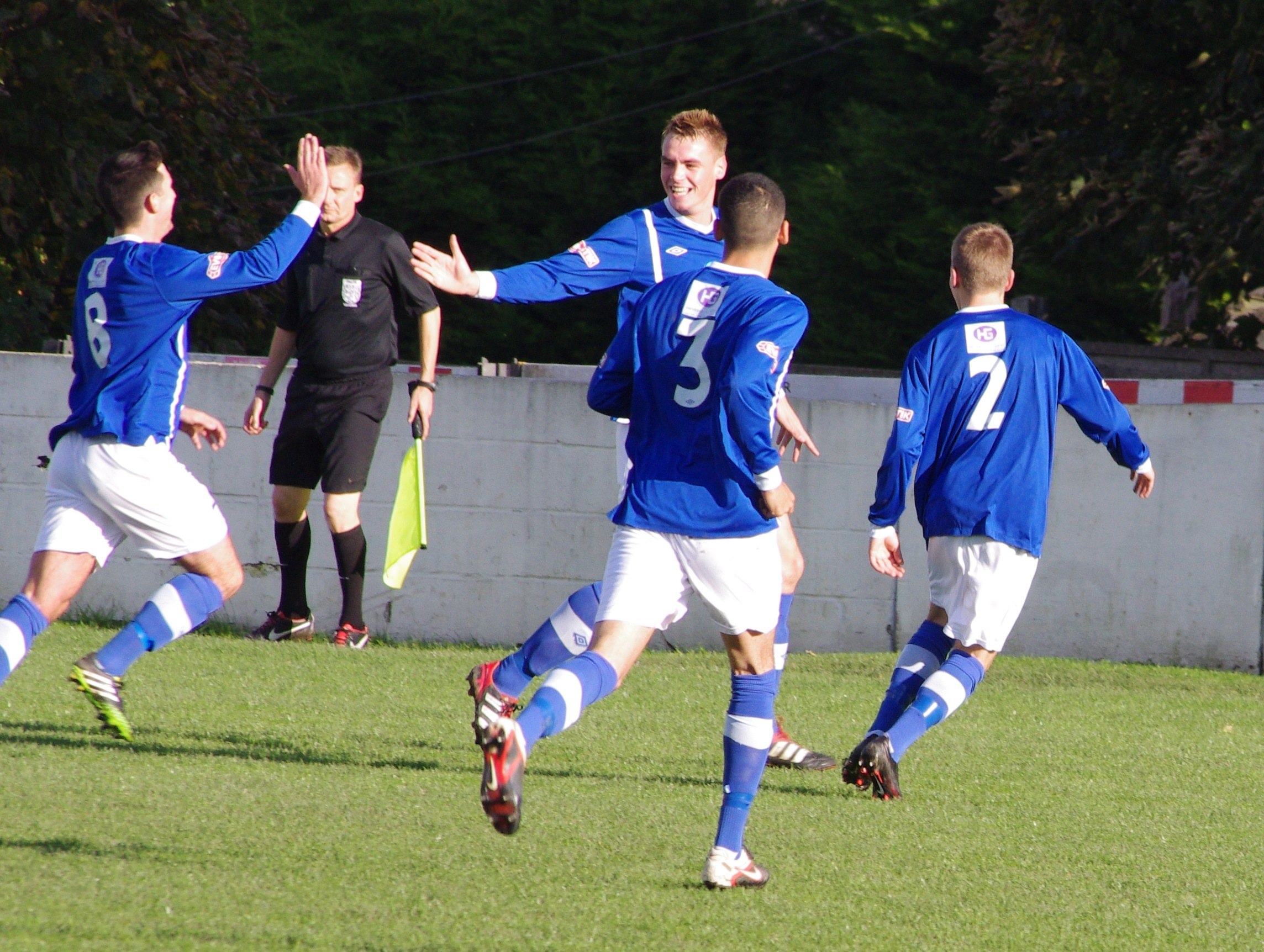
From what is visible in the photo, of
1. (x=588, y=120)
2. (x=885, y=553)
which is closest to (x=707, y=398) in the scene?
(x=885, y=553)

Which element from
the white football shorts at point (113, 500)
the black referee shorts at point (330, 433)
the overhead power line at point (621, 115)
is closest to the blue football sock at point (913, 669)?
the white football shorts at point (113, 500)

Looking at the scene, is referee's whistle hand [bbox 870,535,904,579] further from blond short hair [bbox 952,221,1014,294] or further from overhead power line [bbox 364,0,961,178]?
overhead power line [bbox 364,0,961,178]

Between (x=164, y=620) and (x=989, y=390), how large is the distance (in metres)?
2.87

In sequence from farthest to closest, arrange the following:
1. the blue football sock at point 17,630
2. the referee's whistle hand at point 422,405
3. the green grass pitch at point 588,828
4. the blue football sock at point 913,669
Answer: the referee's whistle hand at point 422,405 < the blue football sock at point 913,669 < the blue football sock at point 17,630 < the green grass pitch at point 588,828

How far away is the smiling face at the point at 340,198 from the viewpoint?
809 centimetres

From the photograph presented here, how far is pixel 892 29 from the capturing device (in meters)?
26.4

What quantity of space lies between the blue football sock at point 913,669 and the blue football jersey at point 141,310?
250 centimetres

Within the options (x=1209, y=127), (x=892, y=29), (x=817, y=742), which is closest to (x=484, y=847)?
(x=817, y=742)

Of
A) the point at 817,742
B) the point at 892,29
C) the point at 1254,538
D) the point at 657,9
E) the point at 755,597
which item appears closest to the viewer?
the point at 755,597

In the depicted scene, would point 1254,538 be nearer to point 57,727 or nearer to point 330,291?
point 330,291

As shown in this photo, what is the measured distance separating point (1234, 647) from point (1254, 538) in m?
0.60

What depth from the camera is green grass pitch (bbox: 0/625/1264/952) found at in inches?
149

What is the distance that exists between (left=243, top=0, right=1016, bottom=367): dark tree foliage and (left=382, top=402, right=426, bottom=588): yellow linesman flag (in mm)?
19213

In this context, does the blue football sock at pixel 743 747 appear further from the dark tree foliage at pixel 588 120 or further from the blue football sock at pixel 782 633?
the dark tree foliage at pixel 588 120
